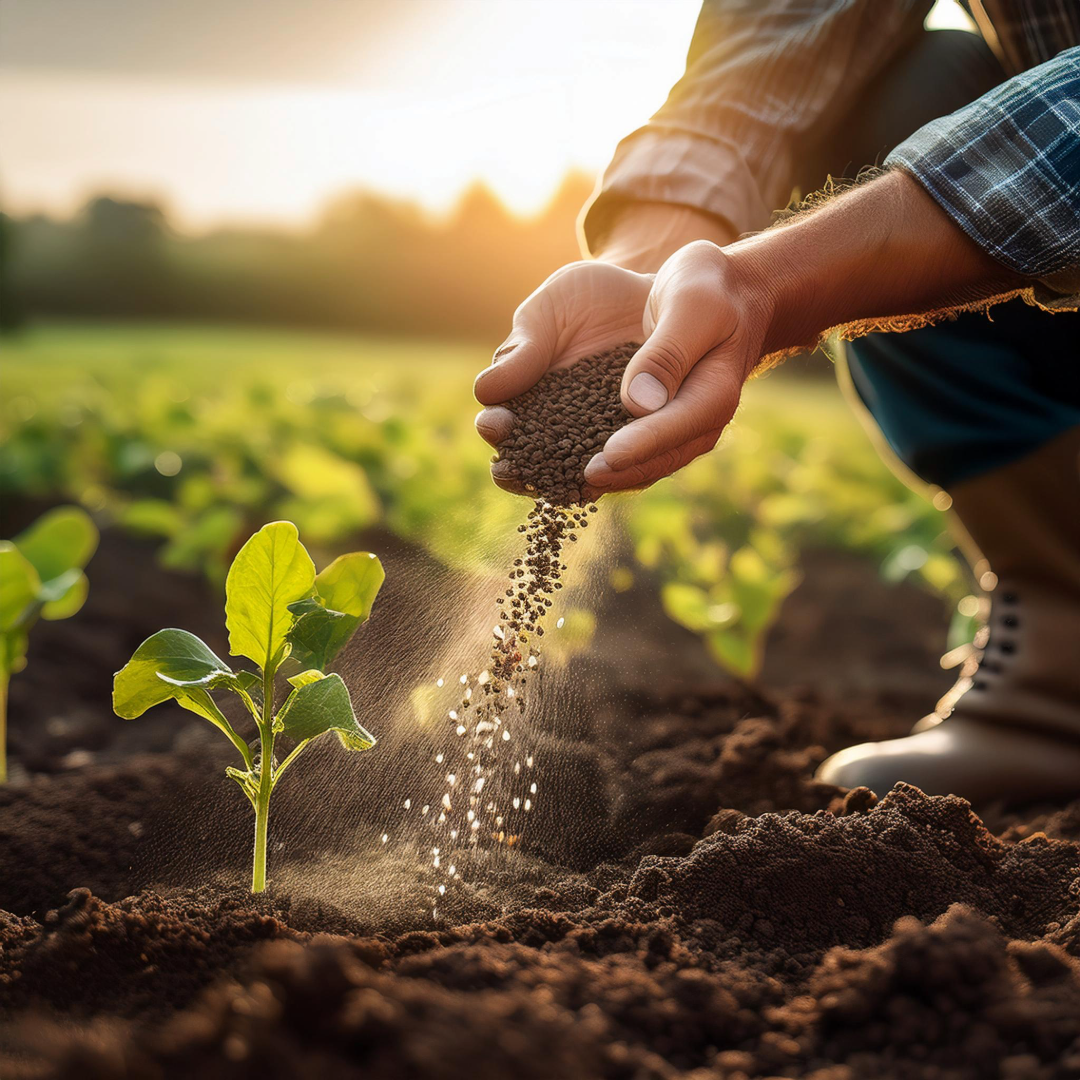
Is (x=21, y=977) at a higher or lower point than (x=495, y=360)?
lower

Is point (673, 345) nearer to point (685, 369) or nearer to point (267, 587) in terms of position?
point (685, 369)

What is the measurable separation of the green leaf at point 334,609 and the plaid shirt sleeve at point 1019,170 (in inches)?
40.5

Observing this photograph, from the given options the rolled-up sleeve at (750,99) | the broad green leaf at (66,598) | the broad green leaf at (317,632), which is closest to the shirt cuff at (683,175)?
the rolled-up sleeve at (750,99)

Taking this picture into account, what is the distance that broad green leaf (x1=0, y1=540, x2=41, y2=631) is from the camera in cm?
162

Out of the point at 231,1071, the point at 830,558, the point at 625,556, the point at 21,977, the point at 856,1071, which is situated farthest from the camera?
the point at 830,558

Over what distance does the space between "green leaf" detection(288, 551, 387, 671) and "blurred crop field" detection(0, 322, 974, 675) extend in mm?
547

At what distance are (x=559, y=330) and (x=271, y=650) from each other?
29.9 inches

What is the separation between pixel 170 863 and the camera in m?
1.45

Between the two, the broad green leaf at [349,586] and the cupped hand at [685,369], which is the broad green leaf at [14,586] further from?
the cupped hand at [685,369]

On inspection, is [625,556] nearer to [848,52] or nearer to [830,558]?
[830,558]

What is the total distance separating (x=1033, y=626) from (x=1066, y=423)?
44 centimetres

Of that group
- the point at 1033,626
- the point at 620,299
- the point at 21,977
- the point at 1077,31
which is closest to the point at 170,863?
the point at 21,977

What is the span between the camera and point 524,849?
1491 mm

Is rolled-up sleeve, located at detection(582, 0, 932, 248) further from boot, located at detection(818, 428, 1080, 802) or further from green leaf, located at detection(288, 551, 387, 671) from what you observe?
green leaf, located at detection(288, 551, 387, 671)
